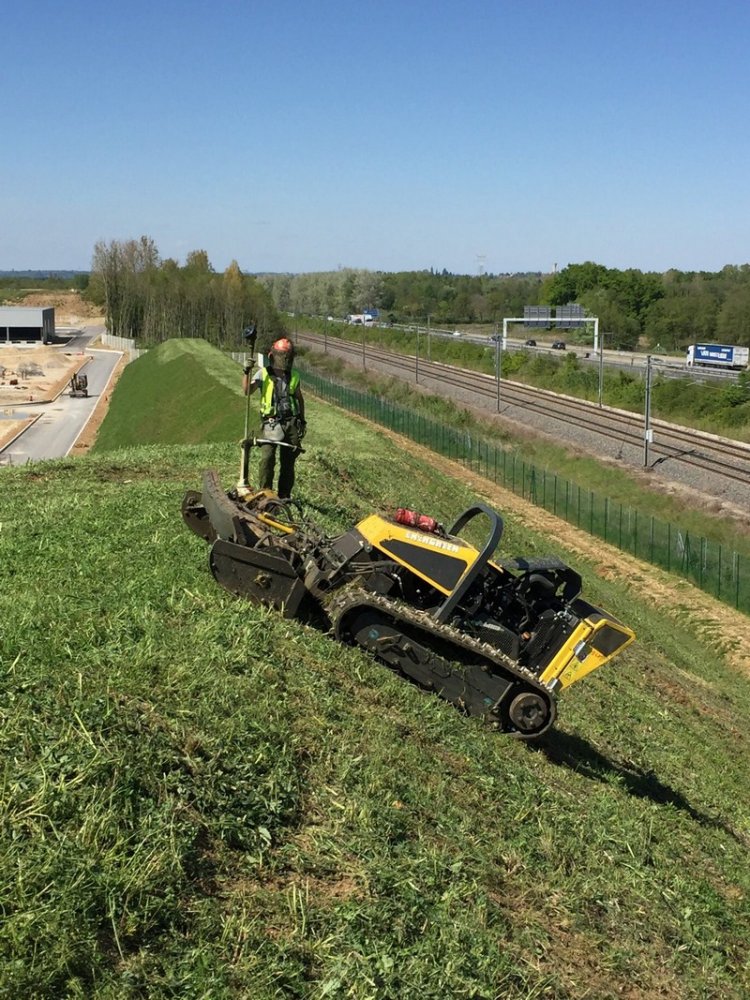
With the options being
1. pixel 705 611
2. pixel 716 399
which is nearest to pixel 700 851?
pixel 705 611

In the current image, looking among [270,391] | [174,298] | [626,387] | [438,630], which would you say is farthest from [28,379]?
[438,630]

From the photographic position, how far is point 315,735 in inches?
301

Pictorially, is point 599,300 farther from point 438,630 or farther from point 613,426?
point 438,630

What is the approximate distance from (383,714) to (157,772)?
2.58m

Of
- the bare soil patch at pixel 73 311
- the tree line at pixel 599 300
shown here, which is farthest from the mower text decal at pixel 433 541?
the bare soil patch at pixel 73 311

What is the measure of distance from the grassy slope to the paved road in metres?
25.4

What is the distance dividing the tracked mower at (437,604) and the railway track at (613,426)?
32.0m

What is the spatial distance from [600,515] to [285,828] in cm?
3026

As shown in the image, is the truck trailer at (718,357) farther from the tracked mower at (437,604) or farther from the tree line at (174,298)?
the tracked mower at (437,604)

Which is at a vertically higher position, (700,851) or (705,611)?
(700,851)

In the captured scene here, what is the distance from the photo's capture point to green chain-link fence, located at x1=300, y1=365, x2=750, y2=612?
29391 mm

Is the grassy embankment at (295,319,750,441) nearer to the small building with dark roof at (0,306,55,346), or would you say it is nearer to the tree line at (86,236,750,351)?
the tree line at (86,236,750,351)

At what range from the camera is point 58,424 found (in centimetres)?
6256

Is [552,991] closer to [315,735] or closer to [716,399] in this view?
Result: [315,735]
